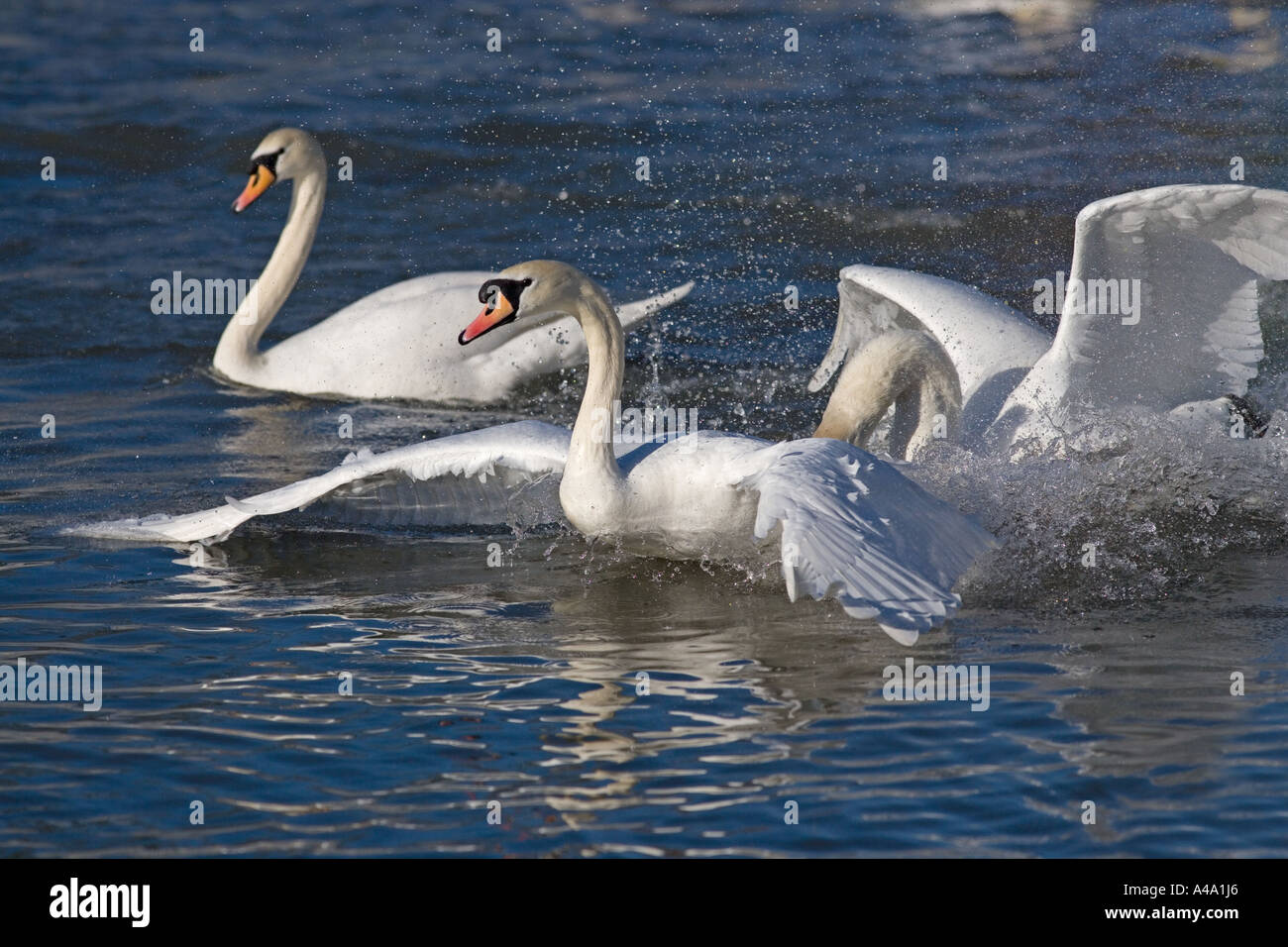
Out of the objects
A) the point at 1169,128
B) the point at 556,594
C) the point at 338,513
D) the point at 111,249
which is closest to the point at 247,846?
the point at 556,594

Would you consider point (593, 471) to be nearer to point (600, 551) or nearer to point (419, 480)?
point (600, 551)

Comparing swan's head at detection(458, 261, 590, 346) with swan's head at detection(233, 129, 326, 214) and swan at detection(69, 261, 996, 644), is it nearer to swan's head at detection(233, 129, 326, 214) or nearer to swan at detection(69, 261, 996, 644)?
swan at detection(69, 261, 996, 644)

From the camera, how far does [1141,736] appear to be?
5480 mm

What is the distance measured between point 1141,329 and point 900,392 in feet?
3.60

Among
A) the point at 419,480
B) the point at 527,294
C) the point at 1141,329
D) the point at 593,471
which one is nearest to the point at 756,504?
the point at 593,471

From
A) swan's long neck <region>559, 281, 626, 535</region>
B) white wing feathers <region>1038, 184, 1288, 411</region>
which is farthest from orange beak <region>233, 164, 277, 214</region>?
white wing feathers <region>1038, 184, 1288, 411</region>

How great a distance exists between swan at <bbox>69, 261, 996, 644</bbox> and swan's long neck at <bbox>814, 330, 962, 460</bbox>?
0.02 m

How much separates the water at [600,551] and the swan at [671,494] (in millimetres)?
257

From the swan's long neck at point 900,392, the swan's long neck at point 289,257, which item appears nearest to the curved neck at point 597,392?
the swan's long neck at point 900,392

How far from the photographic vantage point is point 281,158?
11945 mm

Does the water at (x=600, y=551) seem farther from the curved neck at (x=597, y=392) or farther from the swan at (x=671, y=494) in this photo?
the curved neck at (x=597, y=392)

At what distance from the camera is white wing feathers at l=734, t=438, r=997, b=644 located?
5473 mm

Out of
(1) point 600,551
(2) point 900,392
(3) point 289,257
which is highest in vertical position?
(3) point 289,257
